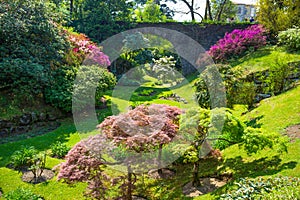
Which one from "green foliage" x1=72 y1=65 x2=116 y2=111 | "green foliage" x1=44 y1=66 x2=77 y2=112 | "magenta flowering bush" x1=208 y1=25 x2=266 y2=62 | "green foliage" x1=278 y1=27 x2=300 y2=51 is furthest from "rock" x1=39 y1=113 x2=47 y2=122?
"green foliage" x1=278 y1=27 x2=300 y2=51

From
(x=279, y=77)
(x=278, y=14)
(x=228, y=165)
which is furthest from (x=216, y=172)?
(x=278, y=14)

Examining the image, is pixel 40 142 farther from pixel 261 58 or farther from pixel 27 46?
pixel 261 58

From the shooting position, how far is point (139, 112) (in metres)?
5.35

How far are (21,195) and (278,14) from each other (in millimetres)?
15268

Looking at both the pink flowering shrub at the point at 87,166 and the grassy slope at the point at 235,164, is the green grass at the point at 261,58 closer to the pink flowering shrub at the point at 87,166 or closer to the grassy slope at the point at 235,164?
the grassy slope at the point at 235,164

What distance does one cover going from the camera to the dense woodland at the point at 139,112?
513 centimetres

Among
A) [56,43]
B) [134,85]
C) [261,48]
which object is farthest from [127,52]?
[261,48]

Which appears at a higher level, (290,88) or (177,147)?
(290,88)

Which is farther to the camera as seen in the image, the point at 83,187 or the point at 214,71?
the point at 214,71

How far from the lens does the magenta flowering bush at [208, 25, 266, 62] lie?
15688 mm

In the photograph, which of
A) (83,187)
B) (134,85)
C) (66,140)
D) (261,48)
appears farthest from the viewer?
(134,85)

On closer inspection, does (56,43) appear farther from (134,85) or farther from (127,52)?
(127,52)

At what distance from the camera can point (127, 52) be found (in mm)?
19531

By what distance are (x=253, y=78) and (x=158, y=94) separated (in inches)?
217
